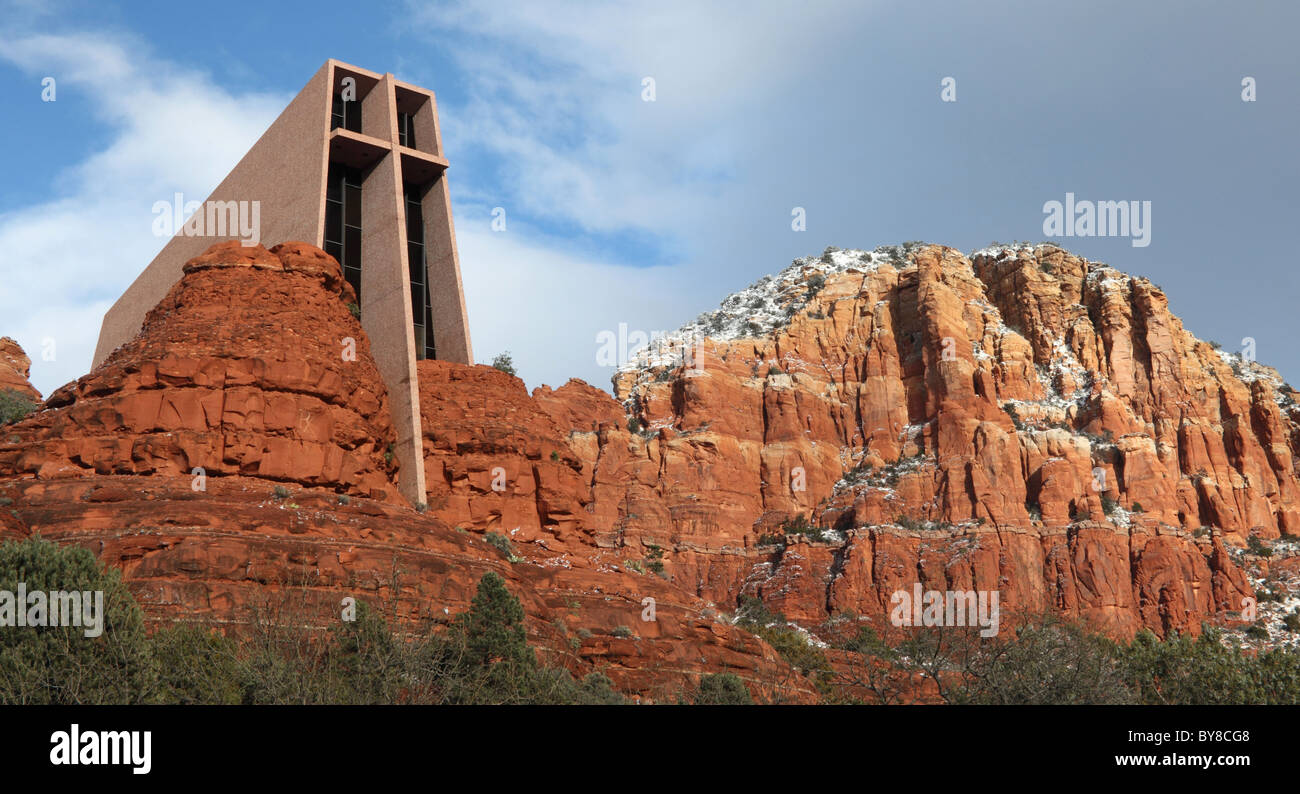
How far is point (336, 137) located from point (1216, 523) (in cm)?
6864

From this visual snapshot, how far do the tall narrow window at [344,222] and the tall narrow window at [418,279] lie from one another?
1622mm

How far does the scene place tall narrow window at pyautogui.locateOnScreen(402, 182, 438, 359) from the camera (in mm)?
38938

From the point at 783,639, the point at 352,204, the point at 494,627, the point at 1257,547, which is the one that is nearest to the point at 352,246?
the point at 352,204

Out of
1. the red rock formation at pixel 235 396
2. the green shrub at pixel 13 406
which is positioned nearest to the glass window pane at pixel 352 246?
the red rock formation at pixel 235 396

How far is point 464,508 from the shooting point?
3294cm

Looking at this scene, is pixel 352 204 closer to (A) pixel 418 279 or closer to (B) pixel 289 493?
(A) pixel 418 279

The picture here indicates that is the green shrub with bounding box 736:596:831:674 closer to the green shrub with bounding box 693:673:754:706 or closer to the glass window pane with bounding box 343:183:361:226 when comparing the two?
the green shrub with bounding box 693:673:754:706

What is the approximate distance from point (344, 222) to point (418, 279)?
9.87 ft

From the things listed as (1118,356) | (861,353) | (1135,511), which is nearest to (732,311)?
(861,353)

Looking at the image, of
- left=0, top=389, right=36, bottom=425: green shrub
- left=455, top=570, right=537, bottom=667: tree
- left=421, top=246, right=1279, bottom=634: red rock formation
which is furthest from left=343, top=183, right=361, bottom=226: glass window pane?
left=421, top=246, right=1279, bottom=634: red rock formation

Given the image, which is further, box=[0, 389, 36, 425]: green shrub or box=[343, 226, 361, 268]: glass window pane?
box=[0, 389, 36, 425]: green shrub

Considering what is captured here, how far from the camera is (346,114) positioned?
39.5 meters

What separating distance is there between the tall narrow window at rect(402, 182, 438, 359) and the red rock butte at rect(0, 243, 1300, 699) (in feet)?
9.25
